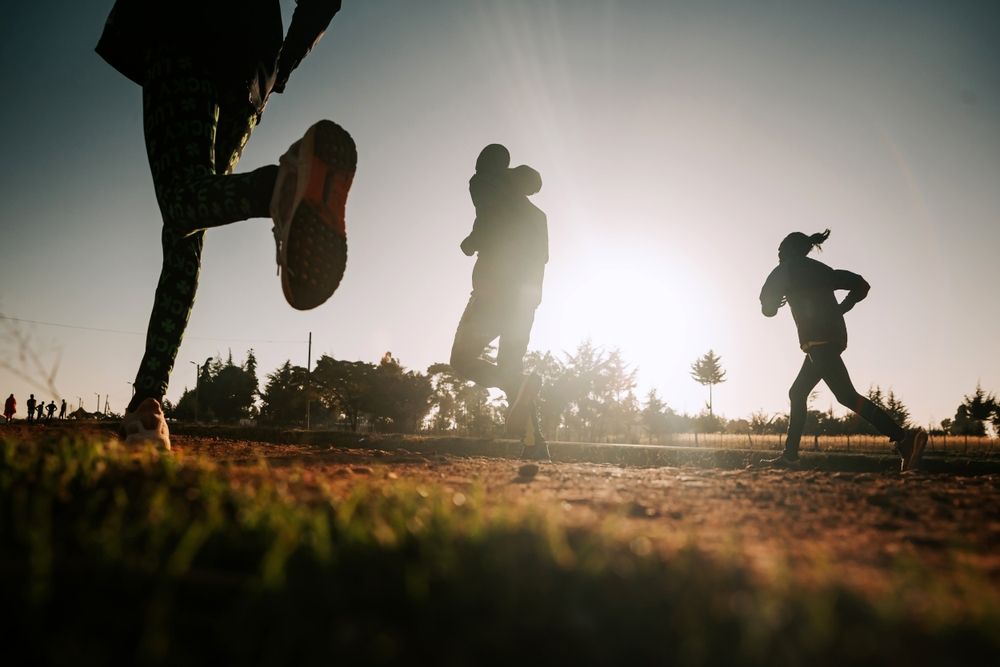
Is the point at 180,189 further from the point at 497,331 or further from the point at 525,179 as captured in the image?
the point at 525,179

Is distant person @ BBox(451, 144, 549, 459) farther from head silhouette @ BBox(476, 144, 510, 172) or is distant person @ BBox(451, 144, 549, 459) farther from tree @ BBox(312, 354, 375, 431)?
tree @ BBox(312, 354, 375, 431)

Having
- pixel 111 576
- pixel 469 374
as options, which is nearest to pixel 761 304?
pixel 469 374

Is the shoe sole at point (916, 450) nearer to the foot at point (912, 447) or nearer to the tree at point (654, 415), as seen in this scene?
the foot at point (912, 447)

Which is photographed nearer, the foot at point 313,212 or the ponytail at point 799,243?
the foot at point 313,212

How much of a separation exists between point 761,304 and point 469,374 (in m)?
3.42

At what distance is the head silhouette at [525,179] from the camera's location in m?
5.30

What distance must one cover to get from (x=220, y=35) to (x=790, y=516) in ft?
11.0

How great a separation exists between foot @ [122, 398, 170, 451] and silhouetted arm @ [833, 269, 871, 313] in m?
5.73

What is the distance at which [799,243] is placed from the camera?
5.79 metres

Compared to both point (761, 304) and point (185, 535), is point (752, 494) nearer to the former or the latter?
point (185, 535)

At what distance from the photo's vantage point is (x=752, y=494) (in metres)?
2.30

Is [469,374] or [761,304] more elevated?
[761,304]

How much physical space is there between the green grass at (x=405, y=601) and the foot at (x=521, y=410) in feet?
11.1

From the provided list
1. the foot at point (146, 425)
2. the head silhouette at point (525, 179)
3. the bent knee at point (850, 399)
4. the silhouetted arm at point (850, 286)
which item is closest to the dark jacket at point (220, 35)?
the foot at point (146, 425)
